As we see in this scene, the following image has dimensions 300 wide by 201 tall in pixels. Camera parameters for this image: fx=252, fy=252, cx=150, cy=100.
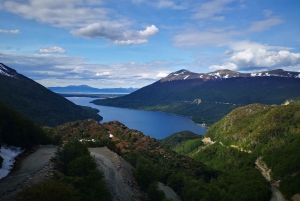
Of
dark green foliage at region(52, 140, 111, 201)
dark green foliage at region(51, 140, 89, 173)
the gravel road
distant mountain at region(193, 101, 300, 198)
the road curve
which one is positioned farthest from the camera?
distant mountain at region(193, 101, 300, 198)

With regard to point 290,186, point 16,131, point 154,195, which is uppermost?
point 16,131

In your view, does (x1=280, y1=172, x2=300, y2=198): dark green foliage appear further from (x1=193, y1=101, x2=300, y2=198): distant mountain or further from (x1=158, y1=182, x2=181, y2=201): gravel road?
(x1=158, y1=182, x2=181, y2=201): gravel road

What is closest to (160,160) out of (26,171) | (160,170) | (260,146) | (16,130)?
(160,170)

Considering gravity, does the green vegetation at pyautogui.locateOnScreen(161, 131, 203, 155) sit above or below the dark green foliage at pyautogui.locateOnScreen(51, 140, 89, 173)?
below

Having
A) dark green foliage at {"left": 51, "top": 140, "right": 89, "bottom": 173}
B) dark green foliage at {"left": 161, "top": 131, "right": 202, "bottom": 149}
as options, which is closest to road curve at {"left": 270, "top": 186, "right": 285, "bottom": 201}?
dark green foliage at {"left": 51, "top": 140, "right": 89, "bottom": 173}

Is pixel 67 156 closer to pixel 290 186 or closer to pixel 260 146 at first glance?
pixel 290 186

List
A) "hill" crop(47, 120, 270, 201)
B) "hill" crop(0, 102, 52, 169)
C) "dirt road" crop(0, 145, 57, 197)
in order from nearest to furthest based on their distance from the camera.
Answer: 1. "dirt road" crop(0, 145, 57, 197)
2. "hill" crop(47, 120, 270, 201)
3. "hill" crop(0, 102, 52, 169)
